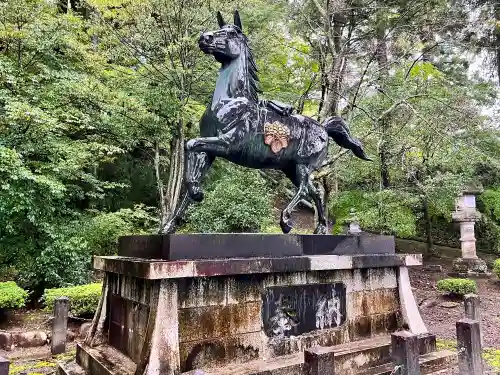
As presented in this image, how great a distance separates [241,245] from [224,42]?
2.46 metres

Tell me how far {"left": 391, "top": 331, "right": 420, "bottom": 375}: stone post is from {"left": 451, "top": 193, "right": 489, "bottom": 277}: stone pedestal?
39.1ft

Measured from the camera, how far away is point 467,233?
45.8ft

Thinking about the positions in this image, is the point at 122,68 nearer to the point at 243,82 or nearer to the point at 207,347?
the point at 243,82

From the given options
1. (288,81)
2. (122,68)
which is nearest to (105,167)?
(122,68)

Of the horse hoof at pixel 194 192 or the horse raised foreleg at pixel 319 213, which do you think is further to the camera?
the horse raised foreleg at pixel 319 213

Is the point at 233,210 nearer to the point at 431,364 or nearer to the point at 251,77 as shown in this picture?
the point at 251,77

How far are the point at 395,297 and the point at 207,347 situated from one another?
292cm

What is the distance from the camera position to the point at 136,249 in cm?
471

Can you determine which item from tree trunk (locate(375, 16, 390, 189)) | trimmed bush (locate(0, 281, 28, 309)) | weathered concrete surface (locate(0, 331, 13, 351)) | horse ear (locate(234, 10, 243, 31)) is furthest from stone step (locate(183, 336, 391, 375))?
tree trunk (locate(375, 16, 390, 189))

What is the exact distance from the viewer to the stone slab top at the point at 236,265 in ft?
12.2

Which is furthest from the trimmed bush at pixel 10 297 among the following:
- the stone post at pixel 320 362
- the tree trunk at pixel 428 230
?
the tree trunk at pixel 428 230

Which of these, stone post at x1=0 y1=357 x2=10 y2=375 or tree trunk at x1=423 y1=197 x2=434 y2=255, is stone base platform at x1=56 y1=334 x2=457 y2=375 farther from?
tree trunk at x1=423 y1=197 x2=434 y2=255

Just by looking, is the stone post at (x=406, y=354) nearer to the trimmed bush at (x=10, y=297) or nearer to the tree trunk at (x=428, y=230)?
the trimmed bush at (x=10, y=297)

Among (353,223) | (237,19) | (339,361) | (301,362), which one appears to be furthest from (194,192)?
(353,223)
